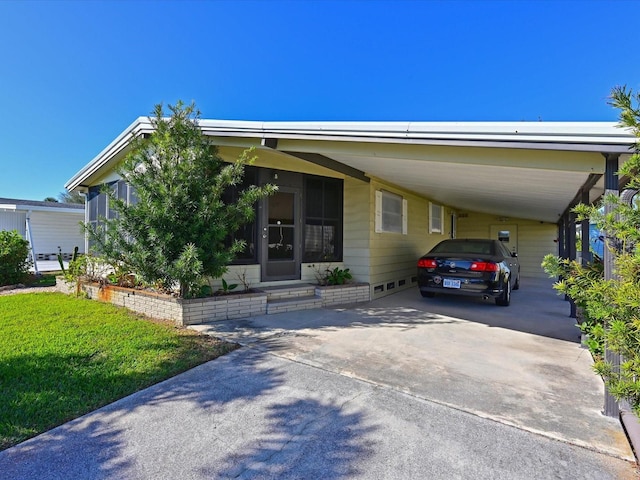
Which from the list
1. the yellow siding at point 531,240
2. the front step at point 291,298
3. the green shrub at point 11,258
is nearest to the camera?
the front step at point 291,298

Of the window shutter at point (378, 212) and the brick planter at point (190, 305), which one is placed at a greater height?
the window shutter at point (378, 212)

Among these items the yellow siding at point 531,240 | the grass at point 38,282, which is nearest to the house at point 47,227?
the grass at point 38,282

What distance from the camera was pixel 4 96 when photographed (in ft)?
35.4

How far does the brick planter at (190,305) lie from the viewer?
4.92 m

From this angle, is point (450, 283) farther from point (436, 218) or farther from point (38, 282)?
point (38, 282)

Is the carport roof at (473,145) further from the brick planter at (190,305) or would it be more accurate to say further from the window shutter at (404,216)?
the window shutter at (404,216)

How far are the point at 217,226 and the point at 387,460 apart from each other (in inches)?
152

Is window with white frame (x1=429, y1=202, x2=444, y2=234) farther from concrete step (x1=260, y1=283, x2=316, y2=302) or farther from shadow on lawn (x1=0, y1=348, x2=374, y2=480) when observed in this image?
shadow on lawn (x1=0, y1=348, x2=374, y2=480)

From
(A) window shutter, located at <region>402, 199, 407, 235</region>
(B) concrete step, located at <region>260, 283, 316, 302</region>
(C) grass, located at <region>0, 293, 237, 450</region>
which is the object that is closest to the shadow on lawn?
(C) grass, located at <region>0, 293, 237, 450</region>

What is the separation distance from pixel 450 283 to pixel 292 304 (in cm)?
327

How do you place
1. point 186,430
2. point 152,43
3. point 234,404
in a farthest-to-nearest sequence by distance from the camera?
point 152,43, point 234,404, point 186,430

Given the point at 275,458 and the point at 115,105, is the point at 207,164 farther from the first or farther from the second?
the point at 115,105

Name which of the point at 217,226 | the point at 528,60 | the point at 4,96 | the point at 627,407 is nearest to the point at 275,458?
the point at 627,407

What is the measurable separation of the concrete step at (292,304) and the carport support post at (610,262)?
4.44 metres
